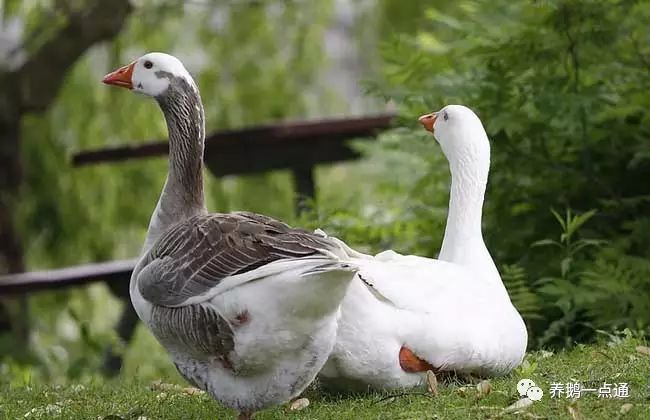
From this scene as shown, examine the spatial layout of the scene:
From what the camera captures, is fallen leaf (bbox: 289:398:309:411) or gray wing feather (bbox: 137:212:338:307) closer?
gray wing feather (bbox: 137:212:338:307)

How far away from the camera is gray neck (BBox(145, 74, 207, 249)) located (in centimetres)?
537

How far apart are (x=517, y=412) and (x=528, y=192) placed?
3.74m

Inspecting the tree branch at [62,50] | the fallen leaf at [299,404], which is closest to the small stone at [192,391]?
the fallen leaf at [299,404]

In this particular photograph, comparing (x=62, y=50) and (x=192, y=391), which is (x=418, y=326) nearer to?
(x=192, y=391)

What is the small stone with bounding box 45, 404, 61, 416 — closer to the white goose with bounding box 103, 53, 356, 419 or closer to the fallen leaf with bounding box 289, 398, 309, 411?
the white goose with bounding box 103, 53, 356, 419

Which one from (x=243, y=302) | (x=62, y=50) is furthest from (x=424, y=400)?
(x=62, y=50)

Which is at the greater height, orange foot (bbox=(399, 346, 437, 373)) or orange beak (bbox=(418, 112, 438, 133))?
orange beak (bbox=(418, 112, 438, 133))

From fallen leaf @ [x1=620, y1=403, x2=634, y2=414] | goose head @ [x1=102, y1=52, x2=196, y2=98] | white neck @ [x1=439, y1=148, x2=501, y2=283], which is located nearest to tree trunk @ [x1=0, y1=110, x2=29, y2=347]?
goose head @ [x1=102, y1=52, x2=196, y2=98]

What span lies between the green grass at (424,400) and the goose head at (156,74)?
4.63 feet

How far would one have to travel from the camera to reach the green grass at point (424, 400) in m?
4.58

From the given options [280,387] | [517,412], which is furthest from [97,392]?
[517,412]

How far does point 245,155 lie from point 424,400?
503 centimetres

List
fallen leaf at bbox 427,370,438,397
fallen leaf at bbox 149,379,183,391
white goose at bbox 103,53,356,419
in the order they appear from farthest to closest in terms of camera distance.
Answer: fallen leaf at bbox 149,379,183,391
fallen leaf at bbox 427,370,438,397
white goose at bbox 103,53,356,419

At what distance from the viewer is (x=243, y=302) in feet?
14.3
